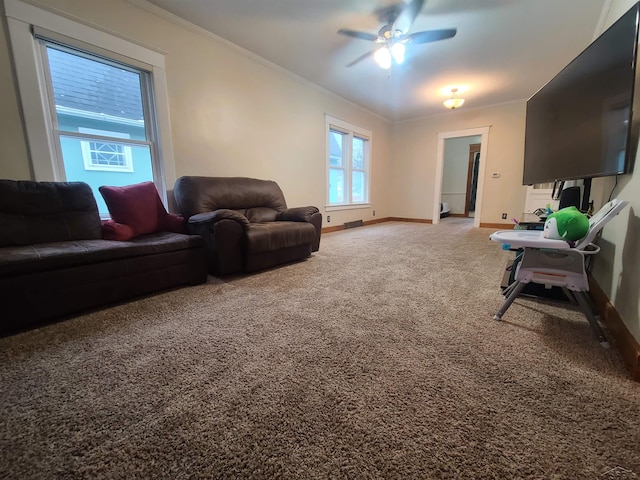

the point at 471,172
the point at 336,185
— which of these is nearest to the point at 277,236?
the point at 336,185

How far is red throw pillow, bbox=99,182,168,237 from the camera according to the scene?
210 cm

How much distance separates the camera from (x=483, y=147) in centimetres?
551

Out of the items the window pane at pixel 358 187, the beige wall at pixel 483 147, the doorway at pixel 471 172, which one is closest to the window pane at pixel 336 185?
the window pane at pixel 358 187

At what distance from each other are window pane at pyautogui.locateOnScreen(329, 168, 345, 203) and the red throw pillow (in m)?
3.26

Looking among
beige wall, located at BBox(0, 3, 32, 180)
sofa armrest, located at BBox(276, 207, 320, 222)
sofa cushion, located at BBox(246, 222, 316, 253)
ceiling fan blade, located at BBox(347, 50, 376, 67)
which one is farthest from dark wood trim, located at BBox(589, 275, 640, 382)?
beige wall, located at BBox(0, 3, 32, 180)

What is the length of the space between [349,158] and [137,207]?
13.6 ft

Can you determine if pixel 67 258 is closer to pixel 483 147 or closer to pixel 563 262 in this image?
pixel 563 262

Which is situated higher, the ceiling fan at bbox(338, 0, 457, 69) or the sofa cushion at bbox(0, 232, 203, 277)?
the ceiling fan at bbox(338, 0, 457, 69)

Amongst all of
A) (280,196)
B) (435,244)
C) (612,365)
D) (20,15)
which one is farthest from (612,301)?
(20,15)

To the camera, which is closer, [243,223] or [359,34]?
[243,223]

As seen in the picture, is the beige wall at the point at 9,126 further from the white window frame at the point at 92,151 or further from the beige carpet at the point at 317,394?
the beige carpet at the point at 317,394

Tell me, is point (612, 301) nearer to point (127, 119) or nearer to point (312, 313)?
point (312, 313)

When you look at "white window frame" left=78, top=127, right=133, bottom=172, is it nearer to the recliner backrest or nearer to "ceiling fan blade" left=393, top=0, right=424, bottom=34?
the recliner backrest

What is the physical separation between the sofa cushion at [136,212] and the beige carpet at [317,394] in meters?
0.70
